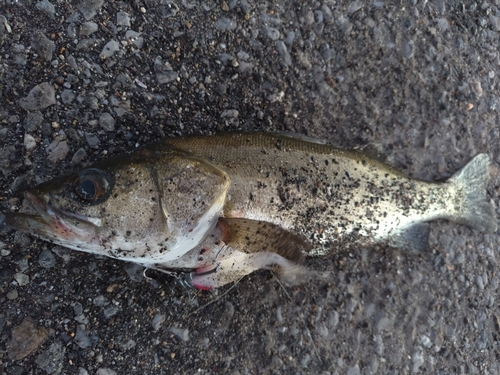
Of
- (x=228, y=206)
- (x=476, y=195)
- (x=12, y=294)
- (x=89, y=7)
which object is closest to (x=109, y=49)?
(x=89, y=7)

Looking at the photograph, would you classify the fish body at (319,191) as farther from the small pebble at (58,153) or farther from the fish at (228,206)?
the small pebble at (58,153)

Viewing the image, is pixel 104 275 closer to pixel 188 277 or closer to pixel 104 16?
pixel 188 277

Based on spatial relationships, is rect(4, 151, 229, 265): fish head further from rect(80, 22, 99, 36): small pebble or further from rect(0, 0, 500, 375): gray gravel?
rect(80, 22, 99, 36): small pebble

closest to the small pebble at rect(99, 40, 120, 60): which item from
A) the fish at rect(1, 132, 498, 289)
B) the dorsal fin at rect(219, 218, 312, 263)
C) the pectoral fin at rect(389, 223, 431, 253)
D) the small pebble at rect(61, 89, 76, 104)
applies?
the small pebble at rect(61, 89, 76, 104)

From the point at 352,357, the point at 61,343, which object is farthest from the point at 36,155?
the point at 352,357

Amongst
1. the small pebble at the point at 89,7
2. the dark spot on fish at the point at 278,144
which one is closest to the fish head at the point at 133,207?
the dark spot on fish at the point at 278,144

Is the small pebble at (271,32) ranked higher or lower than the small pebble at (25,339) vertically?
higher

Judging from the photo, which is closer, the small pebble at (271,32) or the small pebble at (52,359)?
the small pebble at (52,359)
